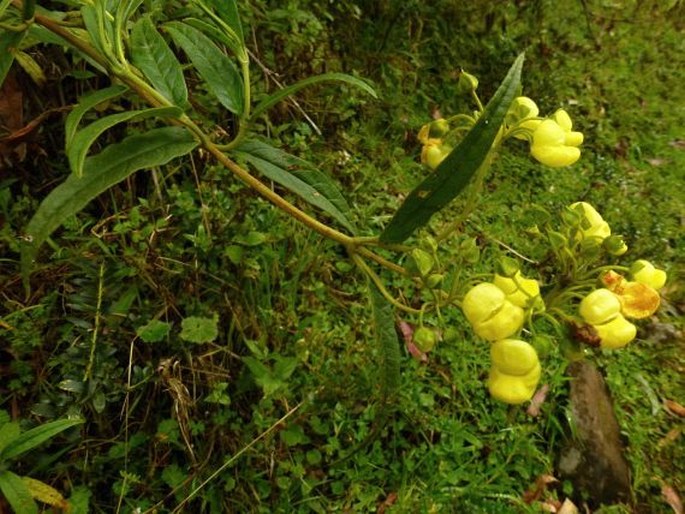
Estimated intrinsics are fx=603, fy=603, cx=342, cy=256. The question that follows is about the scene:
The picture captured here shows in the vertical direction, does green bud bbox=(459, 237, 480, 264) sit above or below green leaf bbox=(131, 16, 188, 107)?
below

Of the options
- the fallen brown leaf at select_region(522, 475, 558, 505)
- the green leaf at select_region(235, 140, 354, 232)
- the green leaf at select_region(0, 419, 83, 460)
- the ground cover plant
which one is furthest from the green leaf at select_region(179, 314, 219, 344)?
the fallen brown leaf at select_region(522, 475, 558, 505)

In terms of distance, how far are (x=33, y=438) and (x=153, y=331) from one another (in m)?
0.31

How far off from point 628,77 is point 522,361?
269 centimetres

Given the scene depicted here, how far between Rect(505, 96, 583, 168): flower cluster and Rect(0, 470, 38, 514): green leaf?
3.19ft

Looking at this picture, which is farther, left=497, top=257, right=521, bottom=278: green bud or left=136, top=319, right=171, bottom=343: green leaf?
left=136, top=319, right=171, bottom=343: green leaf

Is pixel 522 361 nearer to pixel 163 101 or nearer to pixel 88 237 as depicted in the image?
pixel 163 101

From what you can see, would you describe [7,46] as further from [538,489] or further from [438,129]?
[538,489]

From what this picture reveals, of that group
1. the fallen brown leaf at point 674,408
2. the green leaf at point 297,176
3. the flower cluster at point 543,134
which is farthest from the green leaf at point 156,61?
the fallen brown leaf at point 674,408

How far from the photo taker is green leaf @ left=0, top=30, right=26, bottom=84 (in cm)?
83

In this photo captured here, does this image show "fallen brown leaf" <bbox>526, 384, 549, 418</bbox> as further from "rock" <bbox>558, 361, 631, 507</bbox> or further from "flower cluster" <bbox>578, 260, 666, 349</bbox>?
"flower cluster" <bbox>578, 260, 666, 349</bbox>

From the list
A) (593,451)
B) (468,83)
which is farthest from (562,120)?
(593,451)

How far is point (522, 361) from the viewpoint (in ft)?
2.48

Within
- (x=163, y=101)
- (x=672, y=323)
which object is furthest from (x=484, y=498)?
(x=163, y=101)

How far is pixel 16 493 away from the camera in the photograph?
992 millimetres
